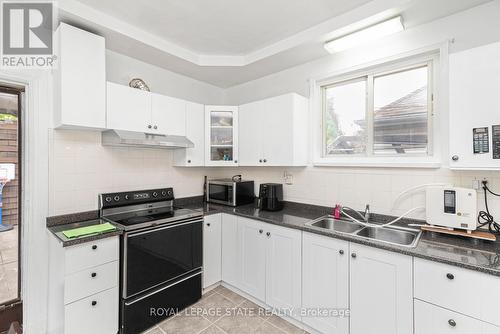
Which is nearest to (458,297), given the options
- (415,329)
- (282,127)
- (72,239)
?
(415,329)

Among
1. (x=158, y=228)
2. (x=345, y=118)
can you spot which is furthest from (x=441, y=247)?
(x=158, y=228)

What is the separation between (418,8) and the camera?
5.70ft

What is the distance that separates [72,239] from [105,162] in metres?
0.90

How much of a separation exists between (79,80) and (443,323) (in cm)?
299

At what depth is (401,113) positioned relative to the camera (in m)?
2.14

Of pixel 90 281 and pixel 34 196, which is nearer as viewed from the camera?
pixel 90 281

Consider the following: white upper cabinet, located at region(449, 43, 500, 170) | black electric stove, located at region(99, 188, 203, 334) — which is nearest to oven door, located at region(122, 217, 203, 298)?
black electric stove, located at region(99, 188, 203, 334)

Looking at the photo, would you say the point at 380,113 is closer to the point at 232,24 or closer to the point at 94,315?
the point at 232,24

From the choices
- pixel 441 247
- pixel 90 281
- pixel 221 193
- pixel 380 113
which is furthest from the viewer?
pixel 221 193

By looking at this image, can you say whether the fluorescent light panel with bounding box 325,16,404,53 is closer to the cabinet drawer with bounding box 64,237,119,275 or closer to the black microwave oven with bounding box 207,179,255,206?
the black microwave oven with bounding box 207,179,255,206

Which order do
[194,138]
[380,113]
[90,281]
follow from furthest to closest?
[194,138] < [380,113] < [90,281]

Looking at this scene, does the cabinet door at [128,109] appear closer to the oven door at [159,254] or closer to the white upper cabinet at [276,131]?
the oven door at [159,254]

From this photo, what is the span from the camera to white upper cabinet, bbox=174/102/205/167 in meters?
2.72

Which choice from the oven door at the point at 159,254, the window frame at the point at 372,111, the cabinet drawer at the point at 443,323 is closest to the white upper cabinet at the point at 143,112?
the oven door at the point at 159,254
